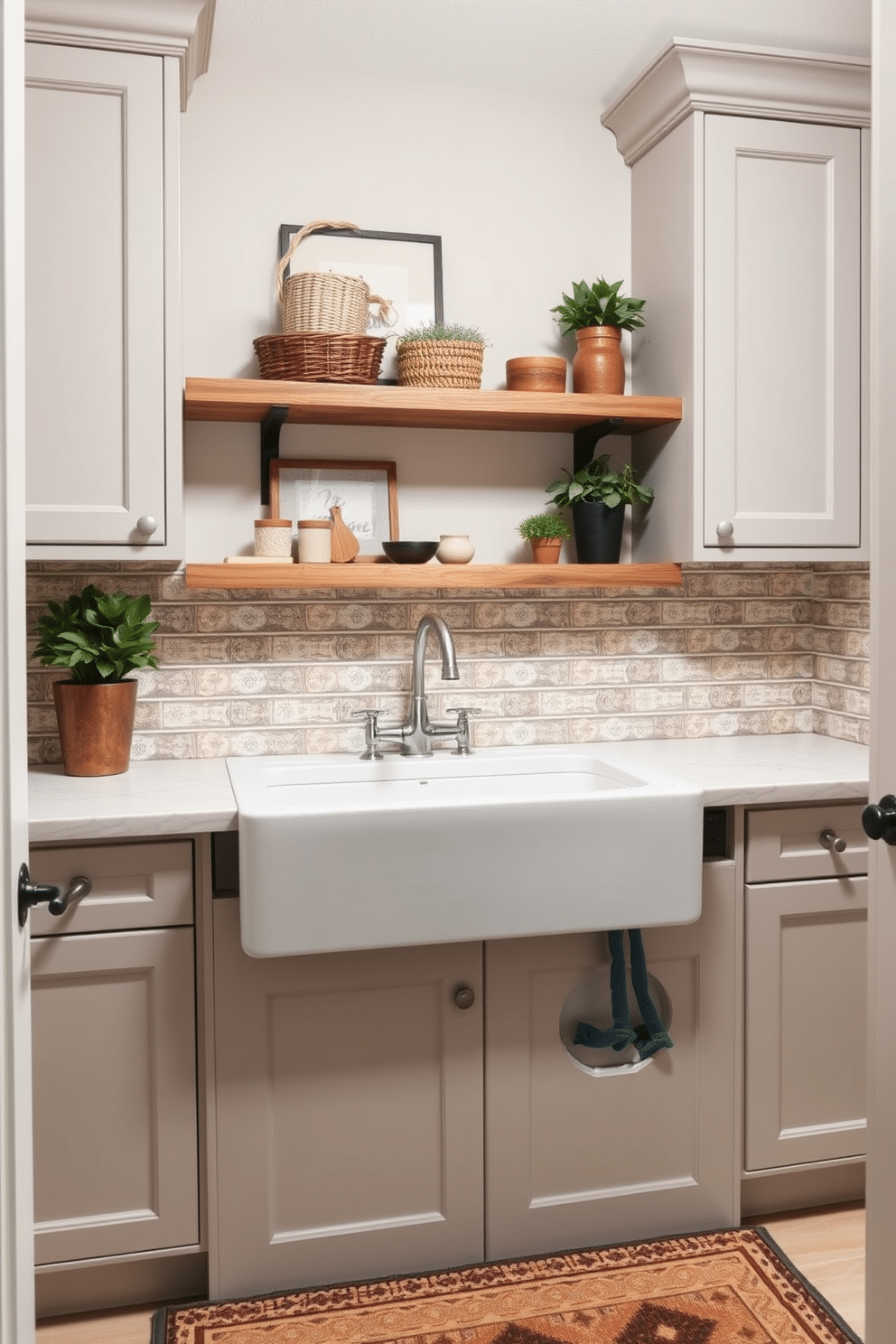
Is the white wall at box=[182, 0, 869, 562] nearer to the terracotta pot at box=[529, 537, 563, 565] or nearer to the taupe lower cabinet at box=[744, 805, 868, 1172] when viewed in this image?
the terracotta pot at box=[529, 537, 563, 565]

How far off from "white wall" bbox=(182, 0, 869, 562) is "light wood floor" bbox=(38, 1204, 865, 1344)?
1.44m

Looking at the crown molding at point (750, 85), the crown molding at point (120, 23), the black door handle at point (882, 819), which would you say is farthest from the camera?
the crown molding at point (750, 85)

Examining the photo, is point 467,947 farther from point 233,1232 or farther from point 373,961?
point 233,1232

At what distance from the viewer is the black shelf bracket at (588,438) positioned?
2.47 meters

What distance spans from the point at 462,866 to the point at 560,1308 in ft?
2.56

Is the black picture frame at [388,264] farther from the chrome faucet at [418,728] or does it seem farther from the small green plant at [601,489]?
the chrome faucet at [418,728]

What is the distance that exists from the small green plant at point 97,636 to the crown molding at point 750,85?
1480mm

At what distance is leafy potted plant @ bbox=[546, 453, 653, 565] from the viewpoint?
2.47 meters

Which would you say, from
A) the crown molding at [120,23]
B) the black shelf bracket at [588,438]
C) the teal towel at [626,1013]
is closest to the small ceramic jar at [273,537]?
the black shelf bracket at [588,438]

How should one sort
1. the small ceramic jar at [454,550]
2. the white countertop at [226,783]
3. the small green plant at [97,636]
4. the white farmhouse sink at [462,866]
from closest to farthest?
the white farmhouse sink at [462,866]
the white countertop at [226,783]
the small green plant at [97,636]
the small ceramic jar at [454,550]

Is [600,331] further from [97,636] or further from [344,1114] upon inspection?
[344,1114]

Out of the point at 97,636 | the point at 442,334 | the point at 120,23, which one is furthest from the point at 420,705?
the point at 120,23

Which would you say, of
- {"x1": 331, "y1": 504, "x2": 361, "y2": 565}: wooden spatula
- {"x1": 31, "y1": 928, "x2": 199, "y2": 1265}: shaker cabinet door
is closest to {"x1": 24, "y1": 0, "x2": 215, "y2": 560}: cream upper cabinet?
{"x1": 331, "y1": 504, "x2": 361, "y2": 565}: wooden spatula

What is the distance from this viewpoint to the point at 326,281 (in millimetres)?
2211
